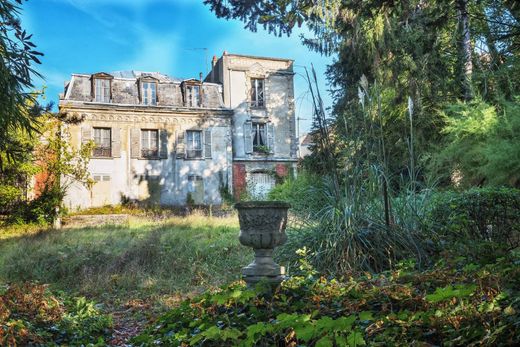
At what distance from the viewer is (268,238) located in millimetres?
3910

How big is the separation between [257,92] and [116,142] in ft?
24.3

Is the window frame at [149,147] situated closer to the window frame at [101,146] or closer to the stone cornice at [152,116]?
the stone cornice at [152,116]

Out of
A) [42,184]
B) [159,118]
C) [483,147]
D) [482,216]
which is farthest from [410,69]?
[42,184]

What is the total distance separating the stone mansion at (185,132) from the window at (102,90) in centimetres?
4

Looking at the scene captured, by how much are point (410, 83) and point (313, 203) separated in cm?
915

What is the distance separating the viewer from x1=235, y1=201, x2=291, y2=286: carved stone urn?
154 inches

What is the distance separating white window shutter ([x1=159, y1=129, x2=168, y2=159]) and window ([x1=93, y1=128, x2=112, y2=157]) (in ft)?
7.30

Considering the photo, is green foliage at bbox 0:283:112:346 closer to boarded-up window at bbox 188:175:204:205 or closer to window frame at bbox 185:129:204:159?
boarded-up window at bbox 188:175:204:205

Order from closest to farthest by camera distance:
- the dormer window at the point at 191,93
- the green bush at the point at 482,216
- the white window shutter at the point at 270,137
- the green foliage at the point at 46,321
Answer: the green foliage at the point at 46,321, the green bush at the point at 482,216, the dormer window at the point at 191,93, the white window shutter at the point at 270,137

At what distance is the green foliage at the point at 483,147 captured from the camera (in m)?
7.82

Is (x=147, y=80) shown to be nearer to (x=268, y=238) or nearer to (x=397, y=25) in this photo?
(x=397, y=25)

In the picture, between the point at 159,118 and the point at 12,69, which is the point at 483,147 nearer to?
the point at 12,69

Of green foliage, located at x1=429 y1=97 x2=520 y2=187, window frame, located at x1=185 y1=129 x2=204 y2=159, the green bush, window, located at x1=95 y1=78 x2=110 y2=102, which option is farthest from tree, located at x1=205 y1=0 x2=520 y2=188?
window, located at x1=95 y1=78 x2=110 y2=102

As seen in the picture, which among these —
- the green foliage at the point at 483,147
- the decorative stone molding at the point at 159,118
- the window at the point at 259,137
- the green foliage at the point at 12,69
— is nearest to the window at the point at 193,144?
the decorative stone molding at the point at 159,118
